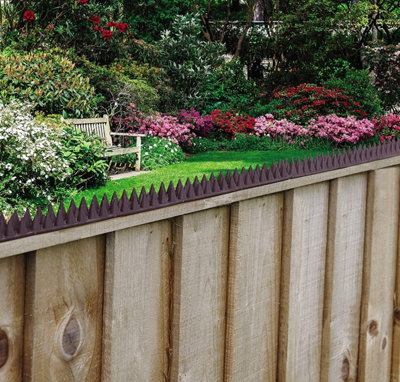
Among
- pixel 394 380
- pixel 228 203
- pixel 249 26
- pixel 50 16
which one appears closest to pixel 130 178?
pixel 50 16

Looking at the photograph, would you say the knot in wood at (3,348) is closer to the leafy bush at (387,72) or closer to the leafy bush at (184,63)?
the leafy bush at (184,63)

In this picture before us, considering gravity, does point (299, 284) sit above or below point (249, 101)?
below

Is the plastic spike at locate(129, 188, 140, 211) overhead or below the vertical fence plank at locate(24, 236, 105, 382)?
overhead

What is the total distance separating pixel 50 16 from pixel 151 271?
44.4 ft

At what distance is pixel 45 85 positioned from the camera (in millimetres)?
10891

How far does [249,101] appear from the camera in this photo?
720 inches

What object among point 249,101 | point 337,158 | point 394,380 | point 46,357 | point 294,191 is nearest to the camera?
point 46,357

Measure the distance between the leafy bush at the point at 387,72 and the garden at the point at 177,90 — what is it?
29 mm

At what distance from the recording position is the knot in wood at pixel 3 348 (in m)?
1.35

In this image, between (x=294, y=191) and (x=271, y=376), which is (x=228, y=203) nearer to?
(x=294, y=191)

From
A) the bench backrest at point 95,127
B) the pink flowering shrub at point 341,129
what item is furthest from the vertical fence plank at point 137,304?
the pink flowering shrub at point 341,129

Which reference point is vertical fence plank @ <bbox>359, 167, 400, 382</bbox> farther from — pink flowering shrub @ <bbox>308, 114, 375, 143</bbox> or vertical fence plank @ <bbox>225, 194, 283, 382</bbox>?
pink flowering shrub @ <bbox>308, 114, 375, 143</bbox>

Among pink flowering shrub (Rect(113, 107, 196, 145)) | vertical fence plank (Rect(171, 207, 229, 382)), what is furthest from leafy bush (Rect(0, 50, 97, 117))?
vertical fence plank (Rect(171, 207, 229, 382))

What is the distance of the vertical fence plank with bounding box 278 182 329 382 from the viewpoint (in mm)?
2096
